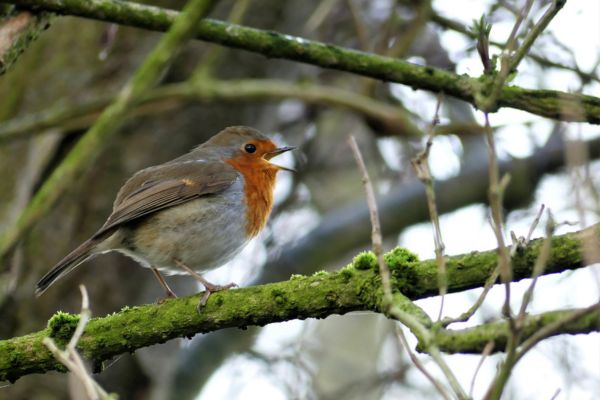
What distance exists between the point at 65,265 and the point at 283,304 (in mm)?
1677

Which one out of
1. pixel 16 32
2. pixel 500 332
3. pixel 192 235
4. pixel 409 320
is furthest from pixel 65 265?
pixel 500 332

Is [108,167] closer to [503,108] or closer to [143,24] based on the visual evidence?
[143,24]

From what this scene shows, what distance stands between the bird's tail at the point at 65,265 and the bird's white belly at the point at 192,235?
30 centimetres

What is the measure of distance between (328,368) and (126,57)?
13.5 feet

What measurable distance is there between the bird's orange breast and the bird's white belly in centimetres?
10

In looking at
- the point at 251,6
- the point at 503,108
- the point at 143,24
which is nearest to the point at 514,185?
the point at 251,6

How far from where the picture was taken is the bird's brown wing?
4.69m

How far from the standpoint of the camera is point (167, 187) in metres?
4.88

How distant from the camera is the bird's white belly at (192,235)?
4711 millimetres

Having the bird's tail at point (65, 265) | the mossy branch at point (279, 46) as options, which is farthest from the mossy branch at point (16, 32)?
the bird's tail at point (65, 265)

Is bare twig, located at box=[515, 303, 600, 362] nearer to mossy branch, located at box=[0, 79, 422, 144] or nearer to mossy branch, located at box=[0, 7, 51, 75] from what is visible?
mossy branch, located at box=[0, 7, 51, 75]

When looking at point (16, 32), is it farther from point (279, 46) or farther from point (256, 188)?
point (256, 188)

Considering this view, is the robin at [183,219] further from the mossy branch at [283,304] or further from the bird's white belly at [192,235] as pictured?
the mossy branch at [283,304]

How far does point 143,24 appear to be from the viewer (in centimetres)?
407
